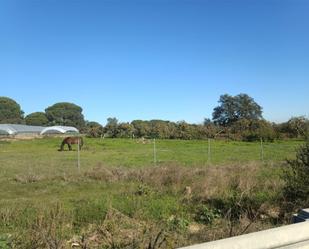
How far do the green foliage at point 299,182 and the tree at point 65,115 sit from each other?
437ft

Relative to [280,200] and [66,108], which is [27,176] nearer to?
[280,200]

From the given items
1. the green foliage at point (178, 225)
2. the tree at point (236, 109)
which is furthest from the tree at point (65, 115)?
the green foliage at point (178, 225)

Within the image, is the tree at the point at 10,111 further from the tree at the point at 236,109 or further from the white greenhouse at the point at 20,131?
the tree at the point at 236,109

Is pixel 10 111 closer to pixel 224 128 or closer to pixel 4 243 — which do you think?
pixel 224 128

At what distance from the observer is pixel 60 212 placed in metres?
8.59

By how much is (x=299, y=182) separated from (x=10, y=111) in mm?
135985

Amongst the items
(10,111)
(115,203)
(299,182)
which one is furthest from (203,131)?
(10,111)

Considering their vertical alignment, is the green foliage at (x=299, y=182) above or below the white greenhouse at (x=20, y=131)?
below

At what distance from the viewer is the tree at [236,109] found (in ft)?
337

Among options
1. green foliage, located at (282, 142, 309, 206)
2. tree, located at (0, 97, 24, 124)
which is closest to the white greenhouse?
tree, located at (0, 97, 24, 124)

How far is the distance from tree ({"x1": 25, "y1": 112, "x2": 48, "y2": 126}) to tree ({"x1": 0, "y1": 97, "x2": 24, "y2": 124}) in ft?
7.72

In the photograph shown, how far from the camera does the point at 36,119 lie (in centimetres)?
13612

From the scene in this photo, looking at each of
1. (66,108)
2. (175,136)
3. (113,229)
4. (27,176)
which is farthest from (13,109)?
(113,229)

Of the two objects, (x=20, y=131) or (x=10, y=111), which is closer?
(x=20, y=131)
